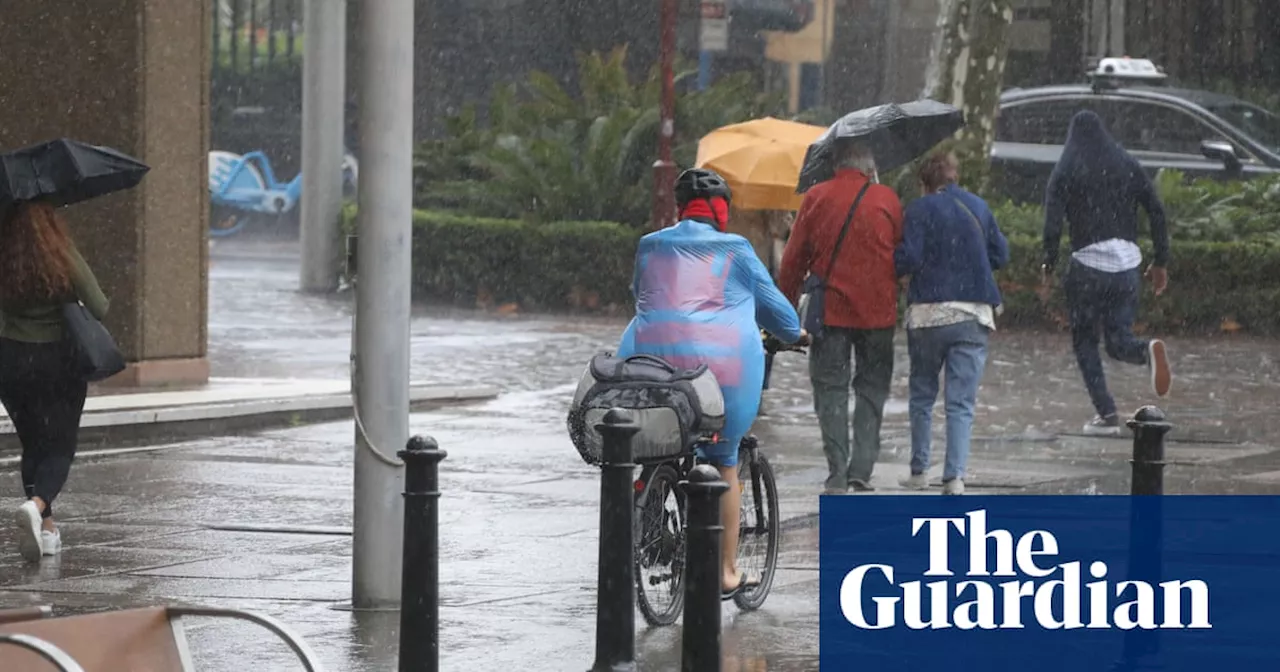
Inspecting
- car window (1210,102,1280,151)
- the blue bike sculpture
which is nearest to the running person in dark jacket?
car window (1210,102,1280,151)

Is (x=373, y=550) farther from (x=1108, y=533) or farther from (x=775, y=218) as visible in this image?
(x=775, y=218)

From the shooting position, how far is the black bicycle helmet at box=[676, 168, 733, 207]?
356 inches

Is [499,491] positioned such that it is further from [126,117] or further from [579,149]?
[579,149]

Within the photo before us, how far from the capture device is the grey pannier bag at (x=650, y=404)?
8.29m

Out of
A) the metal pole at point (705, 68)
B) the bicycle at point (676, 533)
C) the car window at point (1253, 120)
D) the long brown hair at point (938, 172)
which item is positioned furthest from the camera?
the metal pole at point (705, 68)

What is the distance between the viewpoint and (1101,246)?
15.0 m

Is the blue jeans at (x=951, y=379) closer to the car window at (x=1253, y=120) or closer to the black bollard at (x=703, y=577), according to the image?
the black bollard at (x=703, y=577)

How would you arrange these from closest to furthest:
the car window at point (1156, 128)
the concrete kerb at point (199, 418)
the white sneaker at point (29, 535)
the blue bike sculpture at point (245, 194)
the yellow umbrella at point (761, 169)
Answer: the white sneaker at point (29, 535) < the concrete kerb at point (199, 418) < the yellow umbrella at point (761, 169) < the car window at point (1156, 128) < the blue bike sculpture at point (245, 194)

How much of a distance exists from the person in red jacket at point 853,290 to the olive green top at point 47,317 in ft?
11.3

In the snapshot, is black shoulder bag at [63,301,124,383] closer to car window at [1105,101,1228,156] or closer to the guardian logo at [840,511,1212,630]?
Answer: the guardian logo at [840,511,1212,630]

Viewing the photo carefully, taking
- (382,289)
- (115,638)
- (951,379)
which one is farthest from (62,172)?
(115,638)

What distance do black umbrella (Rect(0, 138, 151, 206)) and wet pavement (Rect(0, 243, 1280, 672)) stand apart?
5.04 feet

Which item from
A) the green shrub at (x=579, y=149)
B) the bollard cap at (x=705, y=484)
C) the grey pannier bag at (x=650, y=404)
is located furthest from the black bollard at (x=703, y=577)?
the green shrub at (x=579, y=149)

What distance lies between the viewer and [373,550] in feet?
28.9
